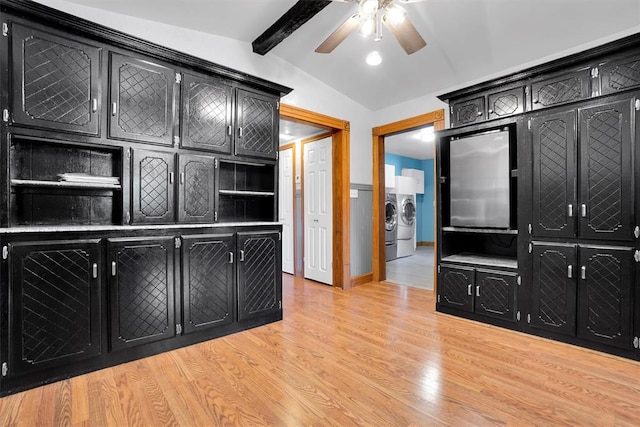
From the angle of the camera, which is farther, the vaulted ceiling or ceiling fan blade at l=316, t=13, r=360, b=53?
the vaulted ceiling

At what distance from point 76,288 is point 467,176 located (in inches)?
142

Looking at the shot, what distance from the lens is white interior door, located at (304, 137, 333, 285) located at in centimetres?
475

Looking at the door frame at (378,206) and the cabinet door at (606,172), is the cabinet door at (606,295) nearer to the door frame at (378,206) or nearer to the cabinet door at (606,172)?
the cabinet door at (606,172)

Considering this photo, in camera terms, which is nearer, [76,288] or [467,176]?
[76,288]

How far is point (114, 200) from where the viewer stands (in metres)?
2.61

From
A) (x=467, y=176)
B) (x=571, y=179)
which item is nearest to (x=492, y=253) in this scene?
(x=467, y=176)

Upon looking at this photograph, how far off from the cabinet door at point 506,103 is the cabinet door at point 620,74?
1.91ft

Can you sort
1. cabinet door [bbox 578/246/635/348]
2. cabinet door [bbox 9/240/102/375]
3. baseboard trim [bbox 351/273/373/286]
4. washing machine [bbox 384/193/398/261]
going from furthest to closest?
washing machine [bbox 384/193/398/261] → baseboard trim [bbox 351/273/373/286] → cabinet door [bbox 578/246/635/348] → cabinet door [bbox 9/240/102/375]

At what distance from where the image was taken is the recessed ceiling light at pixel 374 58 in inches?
132

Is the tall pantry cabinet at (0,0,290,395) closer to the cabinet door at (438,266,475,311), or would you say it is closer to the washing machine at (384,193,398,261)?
the cabinet door at (438,266,475,311)

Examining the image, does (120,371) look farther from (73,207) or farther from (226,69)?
(226,69)

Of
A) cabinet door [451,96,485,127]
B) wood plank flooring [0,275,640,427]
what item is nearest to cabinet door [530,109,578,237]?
cabinet door [451,96,485,127]

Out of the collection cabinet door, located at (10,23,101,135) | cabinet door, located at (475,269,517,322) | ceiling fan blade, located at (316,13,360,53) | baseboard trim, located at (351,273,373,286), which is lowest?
baseboard trim, located at (351,273,373,286)

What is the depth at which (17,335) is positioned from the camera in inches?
76.7
